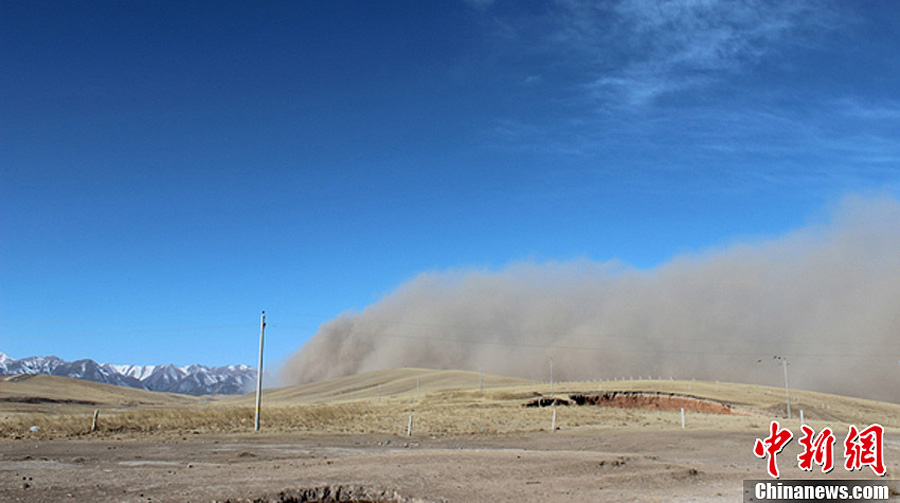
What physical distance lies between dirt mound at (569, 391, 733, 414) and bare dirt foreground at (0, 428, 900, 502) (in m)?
44.8

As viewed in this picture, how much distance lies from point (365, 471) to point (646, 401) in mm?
65060

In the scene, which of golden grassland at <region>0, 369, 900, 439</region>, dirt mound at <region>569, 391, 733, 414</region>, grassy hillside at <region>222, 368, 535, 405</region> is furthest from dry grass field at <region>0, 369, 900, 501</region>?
grassy hillside at <region>222, 368, 535, 405</region>

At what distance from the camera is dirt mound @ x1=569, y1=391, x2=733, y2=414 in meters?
70.2

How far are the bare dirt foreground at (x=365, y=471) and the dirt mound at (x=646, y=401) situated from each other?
44.8 meters

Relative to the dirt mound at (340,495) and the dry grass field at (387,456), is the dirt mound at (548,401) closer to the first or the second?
the dry grass field at (387,456)

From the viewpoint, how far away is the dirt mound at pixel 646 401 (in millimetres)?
70250

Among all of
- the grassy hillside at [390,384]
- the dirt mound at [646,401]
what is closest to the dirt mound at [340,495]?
the dirt mound at [646,401]

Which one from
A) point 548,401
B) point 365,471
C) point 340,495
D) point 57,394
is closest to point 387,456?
point 365,471

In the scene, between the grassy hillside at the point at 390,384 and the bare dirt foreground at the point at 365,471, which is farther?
the grassy hillside at the point at 390,384

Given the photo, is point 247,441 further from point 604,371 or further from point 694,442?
point 604,371

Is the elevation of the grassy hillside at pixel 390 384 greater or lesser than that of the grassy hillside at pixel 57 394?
greater

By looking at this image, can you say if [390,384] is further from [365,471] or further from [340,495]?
[340,495]

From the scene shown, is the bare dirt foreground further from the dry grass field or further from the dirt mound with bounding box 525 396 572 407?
the dirt mound with bounding box 525 396 572 407

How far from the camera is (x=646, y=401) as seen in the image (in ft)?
247
